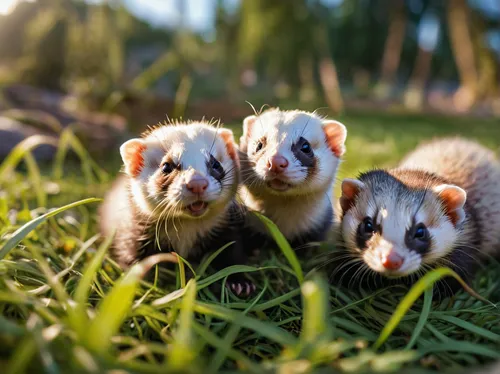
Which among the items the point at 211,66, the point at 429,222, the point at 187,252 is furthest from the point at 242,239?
the point at 211,66

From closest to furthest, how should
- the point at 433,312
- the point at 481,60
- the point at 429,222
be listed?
the point at 433,312, the point at 429,222, the point at 481,60

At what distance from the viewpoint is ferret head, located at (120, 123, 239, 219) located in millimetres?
2365

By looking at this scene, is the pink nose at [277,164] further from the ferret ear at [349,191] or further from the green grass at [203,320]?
the green grass at [203,320]

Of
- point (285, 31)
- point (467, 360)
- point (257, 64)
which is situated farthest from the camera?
point (257, 64)

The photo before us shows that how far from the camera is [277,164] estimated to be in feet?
8.45

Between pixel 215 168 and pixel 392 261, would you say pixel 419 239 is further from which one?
pixel 215 168

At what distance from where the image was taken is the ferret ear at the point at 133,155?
2.63m

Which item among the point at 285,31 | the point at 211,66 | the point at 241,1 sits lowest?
the point at 211,66

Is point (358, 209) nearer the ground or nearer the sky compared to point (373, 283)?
nearer the sky

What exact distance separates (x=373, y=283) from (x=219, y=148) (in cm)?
121

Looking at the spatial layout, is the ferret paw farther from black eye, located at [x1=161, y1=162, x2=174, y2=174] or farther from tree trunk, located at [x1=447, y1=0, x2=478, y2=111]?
tree trunk, located at [x1=447, y1=0, x2=478, y2=111]

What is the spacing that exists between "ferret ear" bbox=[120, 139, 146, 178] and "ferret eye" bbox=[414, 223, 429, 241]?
163 centimetres

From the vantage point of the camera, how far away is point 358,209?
8.42 feet

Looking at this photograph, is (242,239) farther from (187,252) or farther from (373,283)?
(373,283)
